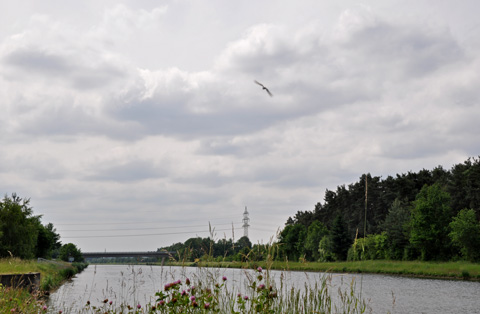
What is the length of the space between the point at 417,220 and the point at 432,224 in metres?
2.01

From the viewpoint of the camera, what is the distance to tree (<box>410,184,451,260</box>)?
62469 mm

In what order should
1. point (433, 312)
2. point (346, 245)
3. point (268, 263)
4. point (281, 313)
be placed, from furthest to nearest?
point (346, 245) → point (433, 312) → point (281, 313) → point (268, 263)

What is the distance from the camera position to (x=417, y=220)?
64500mm

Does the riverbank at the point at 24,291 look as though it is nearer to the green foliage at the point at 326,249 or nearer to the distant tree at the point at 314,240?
the green foliage at the point at 326,249

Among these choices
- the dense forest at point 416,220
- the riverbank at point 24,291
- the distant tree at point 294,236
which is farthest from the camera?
the distant tree at point 294,236

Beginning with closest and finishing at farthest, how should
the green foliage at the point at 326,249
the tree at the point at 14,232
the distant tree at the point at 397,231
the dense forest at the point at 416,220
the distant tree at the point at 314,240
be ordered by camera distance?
the tree at the point at 14,232 → the dense forest at the point at 416,220 → the distant tree at the point at 397,231 → the green foliage at the point at 326,249 → the distant tree at the point at 314,240

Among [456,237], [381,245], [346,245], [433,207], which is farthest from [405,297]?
[346,245]

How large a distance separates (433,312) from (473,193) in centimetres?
4528

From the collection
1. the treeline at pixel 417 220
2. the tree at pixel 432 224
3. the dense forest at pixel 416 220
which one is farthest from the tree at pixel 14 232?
the tree at pixel 432 224

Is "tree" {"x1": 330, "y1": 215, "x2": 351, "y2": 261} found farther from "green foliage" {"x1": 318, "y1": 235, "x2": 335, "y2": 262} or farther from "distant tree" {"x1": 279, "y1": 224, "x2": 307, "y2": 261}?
"distant tree" {"x1": 279, "y1": 224, "x2": 307, "y2": 261}

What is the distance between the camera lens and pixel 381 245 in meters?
72.2

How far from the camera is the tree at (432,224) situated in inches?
2459

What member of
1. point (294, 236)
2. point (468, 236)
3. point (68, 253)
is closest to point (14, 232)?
point (468, 236)

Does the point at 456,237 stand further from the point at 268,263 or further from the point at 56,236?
the point at 56,236
